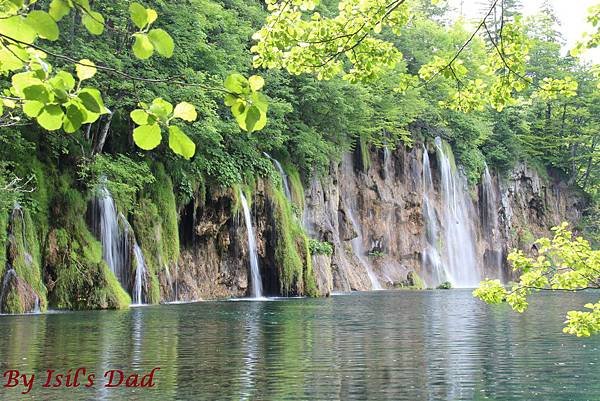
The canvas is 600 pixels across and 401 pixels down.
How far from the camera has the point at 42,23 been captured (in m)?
2.03

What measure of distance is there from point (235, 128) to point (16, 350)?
17.6 meters

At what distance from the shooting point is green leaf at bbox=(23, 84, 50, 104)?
2.08 metres

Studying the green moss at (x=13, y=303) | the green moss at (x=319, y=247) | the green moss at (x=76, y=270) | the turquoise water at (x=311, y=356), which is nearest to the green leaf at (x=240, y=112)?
the turquoise water at (x=311, y=356)

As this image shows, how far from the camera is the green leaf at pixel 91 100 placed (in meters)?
2.11

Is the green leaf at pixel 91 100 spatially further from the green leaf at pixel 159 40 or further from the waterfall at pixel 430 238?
the waterfall at pixel 430 238

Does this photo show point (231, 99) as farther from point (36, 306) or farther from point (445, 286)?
point (445, 286)

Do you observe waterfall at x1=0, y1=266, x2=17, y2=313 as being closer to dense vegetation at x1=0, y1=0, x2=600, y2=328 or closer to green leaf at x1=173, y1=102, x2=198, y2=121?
dense vegetation at x1=0, y1=0, x2=600, y2=328

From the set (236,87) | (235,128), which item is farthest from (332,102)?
(236,87)

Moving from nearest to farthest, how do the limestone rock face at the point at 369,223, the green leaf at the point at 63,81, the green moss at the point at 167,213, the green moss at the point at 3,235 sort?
1. the green leaf at the point at 63,81
2. the green moss at the point at 3,235
3. the green moss at the point at 167,213
4. the limestone rock face at the point at 369,223

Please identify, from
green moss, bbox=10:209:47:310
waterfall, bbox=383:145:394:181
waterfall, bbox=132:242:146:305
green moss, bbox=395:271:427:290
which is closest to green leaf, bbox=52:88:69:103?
green moss, bbox=10:209:47:310

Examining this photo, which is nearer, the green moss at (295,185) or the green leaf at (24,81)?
the green leaf at (24,81)

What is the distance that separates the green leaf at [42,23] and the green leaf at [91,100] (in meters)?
0.19

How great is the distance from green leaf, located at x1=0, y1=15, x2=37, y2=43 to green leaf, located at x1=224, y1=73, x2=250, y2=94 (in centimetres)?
56

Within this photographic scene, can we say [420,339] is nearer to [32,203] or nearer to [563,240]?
[563,240]
